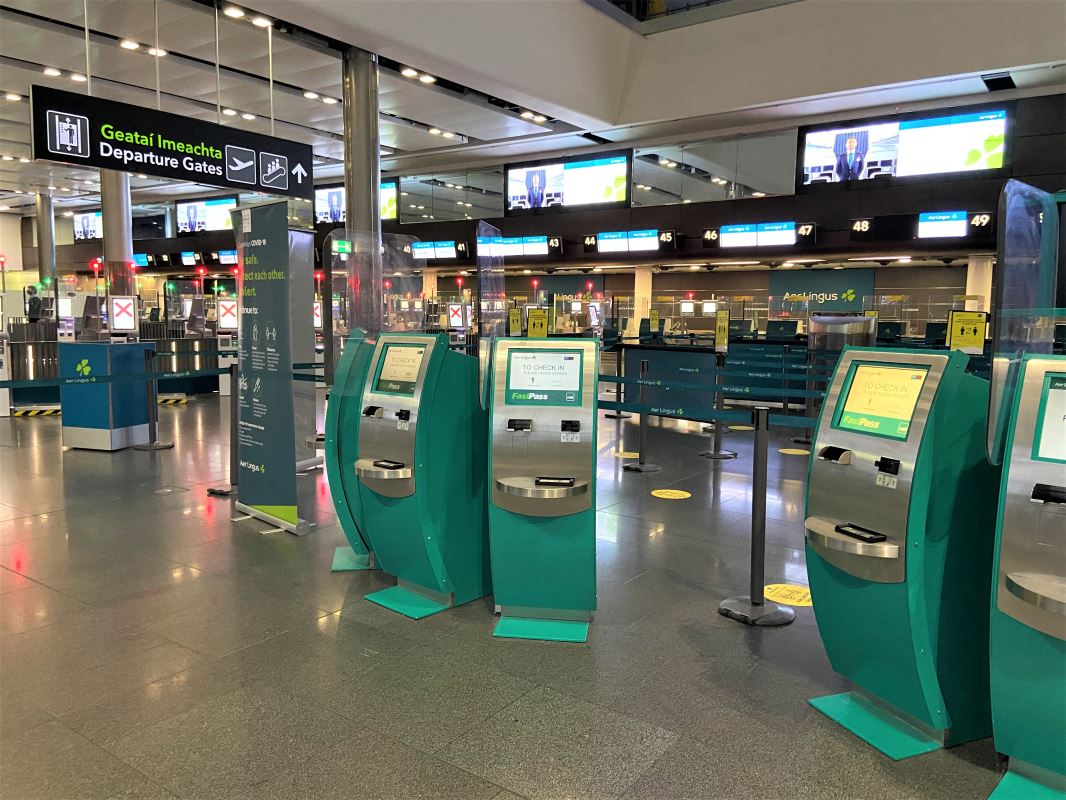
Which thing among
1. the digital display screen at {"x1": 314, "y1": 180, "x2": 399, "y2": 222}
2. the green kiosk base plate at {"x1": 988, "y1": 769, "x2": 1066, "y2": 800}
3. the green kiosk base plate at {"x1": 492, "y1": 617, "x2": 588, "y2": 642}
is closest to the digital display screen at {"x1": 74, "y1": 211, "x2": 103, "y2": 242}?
the digital display screen at {"x1": 314, "y1": 180, "x2": 399, "y2": 222}

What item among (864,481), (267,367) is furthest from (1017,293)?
(267,367)

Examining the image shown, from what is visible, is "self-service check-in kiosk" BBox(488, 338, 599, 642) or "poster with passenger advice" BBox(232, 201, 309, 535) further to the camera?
"poster with passenger advice" BBox(232, 201, 309, 535)

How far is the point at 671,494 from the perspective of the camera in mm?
6363

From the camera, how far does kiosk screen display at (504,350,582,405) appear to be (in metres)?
3.49

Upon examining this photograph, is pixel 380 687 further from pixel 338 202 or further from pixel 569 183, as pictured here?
pixel 338 202

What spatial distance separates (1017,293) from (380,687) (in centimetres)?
279

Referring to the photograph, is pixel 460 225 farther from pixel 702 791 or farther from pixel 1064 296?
pixel 702 791

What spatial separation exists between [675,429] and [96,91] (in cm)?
1031

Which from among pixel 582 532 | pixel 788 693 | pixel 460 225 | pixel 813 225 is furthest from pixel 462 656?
pixel 460 225

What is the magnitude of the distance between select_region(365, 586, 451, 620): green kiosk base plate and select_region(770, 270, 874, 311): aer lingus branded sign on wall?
12960 mm

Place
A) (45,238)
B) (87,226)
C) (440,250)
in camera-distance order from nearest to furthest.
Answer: (440,250), (45,238), (87,226)

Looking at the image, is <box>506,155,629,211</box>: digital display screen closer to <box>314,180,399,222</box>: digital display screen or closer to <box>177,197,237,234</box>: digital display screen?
<box>314,180,399,222</box>: digital display screen

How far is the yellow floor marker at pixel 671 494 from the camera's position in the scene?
246 inches

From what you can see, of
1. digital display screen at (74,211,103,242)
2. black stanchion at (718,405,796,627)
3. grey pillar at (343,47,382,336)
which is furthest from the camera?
digital display screen at (74,211,103,242)
